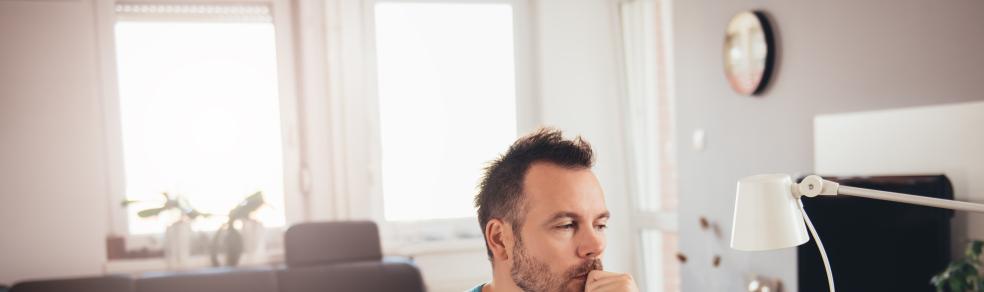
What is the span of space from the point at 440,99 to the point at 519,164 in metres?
2.98

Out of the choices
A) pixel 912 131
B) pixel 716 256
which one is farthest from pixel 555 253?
pixel 716 256

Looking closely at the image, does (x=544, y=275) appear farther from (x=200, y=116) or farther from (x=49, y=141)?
(x=49, y=141)

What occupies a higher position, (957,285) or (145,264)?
(957,285)

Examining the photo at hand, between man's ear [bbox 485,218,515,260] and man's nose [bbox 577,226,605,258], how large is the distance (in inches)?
6.1

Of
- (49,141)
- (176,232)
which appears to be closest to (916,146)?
(176,232)

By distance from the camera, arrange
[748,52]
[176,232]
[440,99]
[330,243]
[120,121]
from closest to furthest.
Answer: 1. [330,243]
2. [748,52]
3. [176,232]
4. [120,121]
5. [440,99]

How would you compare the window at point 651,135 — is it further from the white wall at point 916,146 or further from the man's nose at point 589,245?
the man's nose at point 589,245

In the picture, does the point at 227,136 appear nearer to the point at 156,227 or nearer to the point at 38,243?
the point at 156,227

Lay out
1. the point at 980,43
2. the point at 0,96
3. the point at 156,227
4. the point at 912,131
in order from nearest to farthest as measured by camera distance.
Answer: the point at 980,43
the point at 912,131
the point at 0,96
the point at 156,227

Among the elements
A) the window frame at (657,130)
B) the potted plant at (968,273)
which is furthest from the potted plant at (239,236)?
the potted plant at (968,273)

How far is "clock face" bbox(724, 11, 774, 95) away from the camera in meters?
2.87

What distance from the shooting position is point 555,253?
1.41 metres

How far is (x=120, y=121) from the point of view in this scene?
163 inches

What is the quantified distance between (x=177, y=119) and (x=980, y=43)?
392 centimetres
